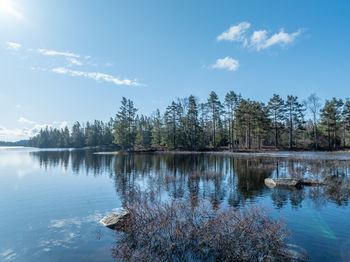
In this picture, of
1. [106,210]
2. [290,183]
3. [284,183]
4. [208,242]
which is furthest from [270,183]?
[106,210]

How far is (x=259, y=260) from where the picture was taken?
713 centimetres

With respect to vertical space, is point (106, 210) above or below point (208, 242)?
below

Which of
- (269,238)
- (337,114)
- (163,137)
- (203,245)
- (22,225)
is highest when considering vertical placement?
(337,114)

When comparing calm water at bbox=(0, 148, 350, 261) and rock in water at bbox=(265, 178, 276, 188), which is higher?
rock in water at bbox=(265, 178, 276, 188)

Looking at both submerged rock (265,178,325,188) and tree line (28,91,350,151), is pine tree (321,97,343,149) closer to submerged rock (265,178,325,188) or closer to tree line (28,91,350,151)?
tree line (28,91,350,151)

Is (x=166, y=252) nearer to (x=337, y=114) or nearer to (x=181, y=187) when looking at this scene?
(x=181, y=187)

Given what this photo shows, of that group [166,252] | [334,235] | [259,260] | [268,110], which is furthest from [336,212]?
[268,110]

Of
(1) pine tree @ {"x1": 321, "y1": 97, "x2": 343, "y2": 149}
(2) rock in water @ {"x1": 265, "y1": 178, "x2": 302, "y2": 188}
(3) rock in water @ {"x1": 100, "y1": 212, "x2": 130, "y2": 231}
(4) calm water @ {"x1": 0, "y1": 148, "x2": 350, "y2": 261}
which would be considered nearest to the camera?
(4) calm water @ {"x1": 0, "y1": 148, "x2": 350, "y2": 261}

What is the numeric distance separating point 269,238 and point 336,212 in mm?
8123

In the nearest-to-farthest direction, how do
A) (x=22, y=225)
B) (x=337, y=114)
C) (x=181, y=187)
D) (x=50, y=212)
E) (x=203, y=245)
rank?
1. (x=203, y=245)
2. (x=22, y=225)
3. (x=50, y=212)
4. (x=181, y=187)
5. (x=337, y=114)

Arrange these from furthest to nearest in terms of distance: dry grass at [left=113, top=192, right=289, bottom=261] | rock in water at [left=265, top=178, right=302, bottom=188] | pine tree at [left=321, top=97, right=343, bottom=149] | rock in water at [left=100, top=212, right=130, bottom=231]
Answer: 1. pine tree at [left=321, top=97, right=343, bottom=149]
2. rock in water at [left=265, top=178, right=302, bottom=188]
3. rock in water at [left=100, top=212, right=130, bottom=231]
4. dry grass at [left=113, top=192, right=289, bottom=261]

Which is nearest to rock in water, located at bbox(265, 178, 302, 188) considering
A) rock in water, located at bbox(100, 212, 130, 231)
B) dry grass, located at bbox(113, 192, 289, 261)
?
dry grass, located at bbox(113, 192, 289, 261)

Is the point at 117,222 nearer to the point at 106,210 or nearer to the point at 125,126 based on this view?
the point at 106,210

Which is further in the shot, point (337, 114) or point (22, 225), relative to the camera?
point (337, 114)
